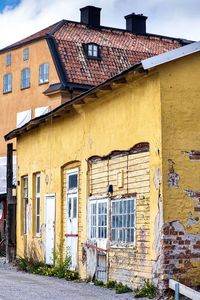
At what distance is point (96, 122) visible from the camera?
17.5 m

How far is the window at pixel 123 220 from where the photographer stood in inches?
609

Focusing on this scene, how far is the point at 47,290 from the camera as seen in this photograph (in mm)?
15562

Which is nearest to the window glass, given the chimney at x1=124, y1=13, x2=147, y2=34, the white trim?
the chimney at x1=124, y1=13, x2=147, y2=34

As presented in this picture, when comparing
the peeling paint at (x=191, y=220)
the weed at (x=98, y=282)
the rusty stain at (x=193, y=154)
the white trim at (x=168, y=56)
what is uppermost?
the white trim at (x=168, y=56)

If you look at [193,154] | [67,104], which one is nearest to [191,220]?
[193,154]

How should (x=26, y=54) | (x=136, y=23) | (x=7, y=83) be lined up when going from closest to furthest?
1. (x=26, y=54)
2. (x=7, y=83)
3. (x=136, y=23)

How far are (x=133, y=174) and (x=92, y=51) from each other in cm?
1893

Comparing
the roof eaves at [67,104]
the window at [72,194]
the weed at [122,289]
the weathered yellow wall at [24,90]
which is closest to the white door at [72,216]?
the window at [72,194]

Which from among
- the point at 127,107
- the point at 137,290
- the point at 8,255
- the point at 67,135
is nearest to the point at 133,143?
the point at 127,107

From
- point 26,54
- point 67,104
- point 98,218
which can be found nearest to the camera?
point 98,218

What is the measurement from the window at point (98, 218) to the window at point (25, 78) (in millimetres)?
18650

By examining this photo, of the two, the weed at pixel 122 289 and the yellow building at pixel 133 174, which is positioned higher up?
the yellow building at pixel 133 174

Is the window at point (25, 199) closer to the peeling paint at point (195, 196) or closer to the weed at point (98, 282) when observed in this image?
the weed at point (98, 282)

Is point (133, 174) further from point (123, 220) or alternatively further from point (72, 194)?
point (72, 194)
